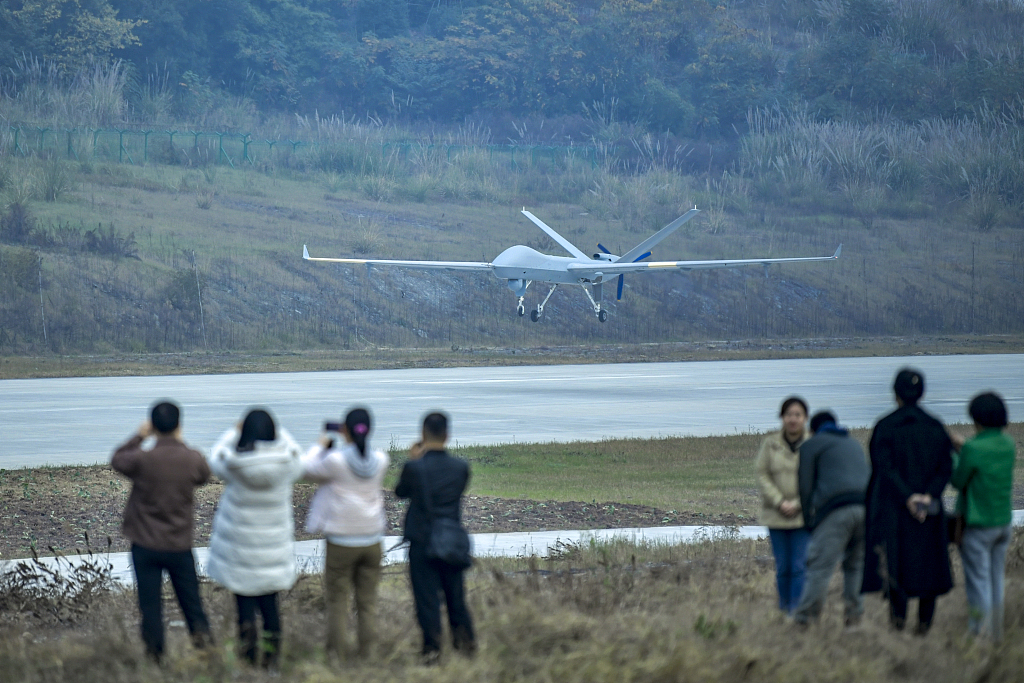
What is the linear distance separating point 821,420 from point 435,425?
9.31 feet

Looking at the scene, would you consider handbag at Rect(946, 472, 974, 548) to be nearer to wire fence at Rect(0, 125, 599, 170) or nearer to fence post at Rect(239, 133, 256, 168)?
wire fence at Rect(0, 125, 599, 170)

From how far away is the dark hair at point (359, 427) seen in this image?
7.41 m

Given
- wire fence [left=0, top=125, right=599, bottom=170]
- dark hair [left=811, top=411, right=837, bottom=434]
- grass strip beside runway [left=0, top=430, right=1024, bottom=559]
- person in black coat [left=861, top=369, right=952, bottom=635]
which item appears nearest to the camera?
person in black coat [left=861, top=369, right=952, bottom=635]

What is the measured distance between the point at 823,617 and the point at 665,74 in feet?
295

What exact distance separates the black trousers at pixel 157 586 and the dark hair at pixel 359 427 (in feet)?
4.17

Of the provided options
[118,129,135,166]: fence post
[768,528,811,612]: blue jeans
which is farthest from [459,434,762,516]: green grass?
[118,129,135,166]: fence post

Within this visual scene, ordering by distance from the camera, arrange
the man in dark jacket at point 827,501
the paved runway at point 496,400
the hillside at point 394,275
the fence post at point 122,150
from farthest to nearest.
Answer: the fence post at point 122,150 < the hillside at point 394,275 < the paved runway at point 496,400 < the man in dark jacket at point 827,501

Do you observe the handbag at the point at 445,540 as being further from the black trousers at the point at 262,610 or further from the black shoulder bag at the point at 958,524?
the black shoulder bag at the point at 958,524

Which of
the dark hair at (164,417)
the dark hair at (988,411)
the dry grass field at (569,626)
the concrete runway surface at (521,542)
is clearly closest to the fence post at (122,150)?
the dry grass field at (569,626)

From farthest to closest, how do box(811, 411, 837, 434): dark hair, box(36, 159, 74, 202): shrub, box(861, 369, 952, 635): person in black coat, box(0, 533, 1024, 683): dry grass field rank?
1. box(36, 159, 74, 202): shrub
2. box(811, 411, 837, 434): dark hair
3. box(861, 369, 952, 635): person in black coat
4. box(0, 533, 1024, 683): dry grass field

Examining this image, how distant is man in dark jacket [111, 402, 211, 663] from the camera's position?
755cm

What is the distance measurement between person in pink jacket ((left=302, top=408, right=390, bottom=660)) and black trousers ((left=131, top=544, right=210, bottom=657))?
846 millimetres

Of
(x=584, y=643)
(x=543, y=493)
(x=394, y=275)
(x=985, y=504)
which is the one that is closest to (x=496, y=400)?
(x=543, y=493)

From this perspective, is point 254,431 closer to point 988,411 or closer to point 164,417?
point 164,417
